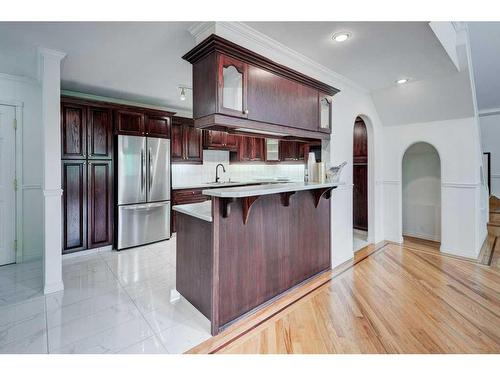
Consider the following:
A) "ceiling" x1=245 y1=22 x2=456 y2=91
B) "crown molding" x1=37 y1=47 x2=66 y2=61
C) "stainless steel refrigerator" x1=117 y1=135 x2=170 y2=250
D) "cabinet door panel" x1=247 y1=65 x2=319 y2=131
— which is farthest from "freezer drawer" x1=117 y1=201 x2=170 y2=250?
"ceiling" x1=245 y1=22 x2=456 y2=91

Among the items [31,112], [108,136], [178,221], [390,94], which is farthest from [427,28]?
[31,112]

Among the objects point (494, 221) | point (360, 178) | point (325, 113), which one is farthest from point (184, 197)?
point (494, 221)

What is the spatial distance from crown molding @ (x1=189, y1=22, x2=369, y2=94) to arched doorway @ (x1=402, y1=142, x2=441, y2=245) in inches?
108

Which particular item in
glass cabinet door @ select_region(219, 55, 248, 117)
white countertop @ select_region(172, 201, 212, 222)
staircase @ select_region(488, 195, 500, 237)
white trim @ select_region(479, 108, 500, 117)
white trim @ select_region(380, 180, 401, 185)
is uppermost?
white trim @ select_region(479, 108, 500, 117)

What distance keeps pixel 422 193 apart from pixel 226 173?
13.2 feet

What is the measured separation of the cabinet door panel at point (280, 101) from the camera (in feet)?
7.11

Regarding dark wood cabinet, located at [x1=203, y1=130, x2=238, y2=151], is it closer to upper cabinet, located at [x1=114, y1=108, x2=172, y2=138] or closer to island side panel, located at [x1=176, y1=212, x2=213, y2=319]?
upper cabinet, located at [x1=114, y1=108, x2=172, y2=138]

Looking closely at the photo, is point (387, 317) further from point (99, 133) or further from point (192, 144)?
point (99, 133)

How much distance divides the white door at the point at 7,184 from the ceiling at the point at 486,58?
20.2ft

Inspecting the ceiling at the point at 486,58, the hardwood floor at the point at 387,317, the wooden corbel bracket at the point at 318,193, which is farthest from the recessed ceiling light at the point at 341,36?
the hardwood floor at the point at 387,317

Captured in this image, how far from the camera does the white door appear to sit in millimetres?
3428

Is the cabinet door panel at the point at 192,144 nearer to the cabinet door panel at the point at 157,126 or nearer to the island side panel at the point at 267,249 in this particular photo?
the cabinet door panel at the point at 157,126

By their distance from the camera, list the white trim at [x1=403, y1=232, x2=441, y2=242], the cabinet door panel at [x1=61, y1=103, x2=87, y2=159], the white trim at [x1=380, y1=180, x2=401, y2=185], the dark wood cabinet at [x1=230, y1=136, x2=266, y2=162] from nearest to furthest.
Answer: the cabinet door panel at [x1=61, y1=103, x2=87, y2=159] < the white trim at [x1=380, y1=180, x2=401, y2=185] < the white trim at [x1=403, y1=232, x2=441, y2=242] < the dark wood cabinet at [x1=230, y1=136, x2=266, y2=162]

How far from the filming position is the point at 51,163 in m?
2.58
